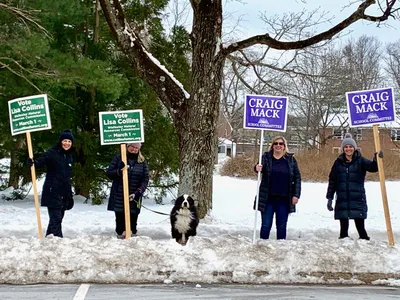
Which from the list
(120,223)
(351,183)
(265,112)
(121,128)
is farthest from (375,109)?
(120,223)

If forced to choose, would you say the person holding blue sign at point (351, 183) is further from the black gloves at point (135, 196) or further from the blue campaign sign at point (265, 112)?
the black gloves at point (135, 196)

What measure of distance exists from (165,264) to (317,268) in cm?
201

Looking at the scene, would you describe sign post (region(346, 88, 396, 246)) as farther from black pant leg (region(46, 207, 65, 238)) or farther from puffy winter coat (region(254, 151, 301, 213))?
black pant leg (region(46, 207, 65, 238))

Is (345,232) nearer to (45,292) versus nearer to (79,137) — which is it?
(45,292)

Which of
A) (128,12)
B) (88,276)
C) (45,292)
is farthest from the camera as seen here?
(128,12)

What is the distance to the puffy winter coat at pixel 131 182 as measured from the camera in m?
8.47

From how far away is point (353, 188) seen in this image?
26.2 feet

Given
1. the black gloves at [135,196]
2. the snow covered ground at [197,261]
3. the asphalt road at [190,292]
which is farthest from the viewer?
the black gloves at [135,196]

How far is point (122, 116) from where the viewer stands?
806 cm

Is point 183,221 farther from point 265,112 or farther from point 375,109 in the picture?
point 375,109

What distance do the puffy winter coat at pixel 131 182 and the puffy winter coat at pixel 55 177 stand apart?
0.76 m

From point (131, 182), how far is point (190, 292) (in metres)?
2.81

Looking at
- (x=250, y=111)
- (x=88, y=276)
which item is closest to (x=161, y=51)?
(x=250, y=111)

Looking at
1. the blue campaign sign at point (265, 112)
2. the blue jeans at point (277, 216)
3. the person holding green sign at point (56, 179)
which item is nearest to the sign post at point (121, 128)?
the person holding green sign at point (56, 179)
